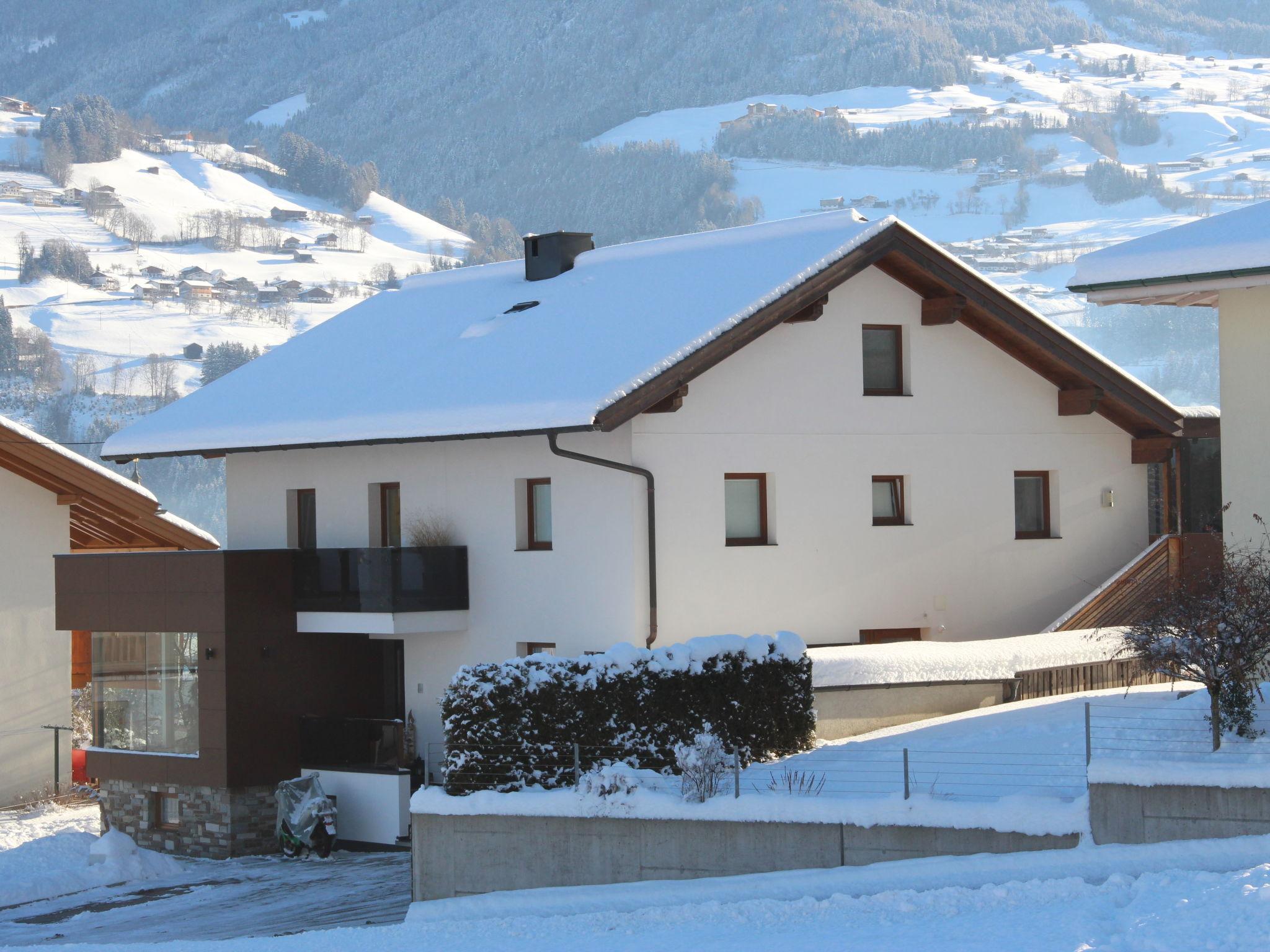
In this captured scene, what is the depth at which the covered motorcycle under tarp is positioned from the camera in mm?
24141

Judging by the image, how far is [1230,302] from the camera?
17.4 metres

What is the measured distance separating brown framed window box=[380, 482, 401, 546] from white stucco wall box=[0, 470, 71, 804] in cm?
798

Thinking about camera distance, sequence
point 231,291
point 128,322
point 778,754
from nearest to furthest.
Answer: point 778,754, point 128,322, point 231,291

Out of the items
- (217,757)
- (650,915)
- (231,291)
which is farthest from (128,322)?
(650,915)

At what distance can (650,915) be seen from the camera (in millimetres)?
15578

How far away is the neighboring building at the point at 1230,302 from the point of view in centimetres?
1694

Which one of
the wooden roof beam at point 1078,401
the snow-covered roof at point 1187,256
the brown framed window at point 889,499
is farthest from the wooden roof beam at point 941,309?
the snow-covered roof at point 1187,256

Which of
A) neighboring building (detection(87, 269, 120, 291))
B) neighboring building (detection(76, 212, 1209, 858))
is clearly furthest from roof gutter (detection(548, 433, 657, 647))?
neighboring building (detection(87, 269, 120, 291))

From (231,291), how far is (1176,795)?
7253 inches

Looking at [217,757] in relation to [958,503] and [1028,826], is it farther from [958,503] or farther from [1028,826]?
[1028,826]

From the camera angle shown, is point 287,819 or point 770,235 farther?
point 770,235

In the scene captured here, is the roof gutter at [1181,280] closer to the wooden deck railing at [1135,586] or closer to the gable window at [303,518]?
the wooden deck railing at [1135,586]

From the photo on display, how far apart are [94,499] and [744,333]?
14541 millimetres

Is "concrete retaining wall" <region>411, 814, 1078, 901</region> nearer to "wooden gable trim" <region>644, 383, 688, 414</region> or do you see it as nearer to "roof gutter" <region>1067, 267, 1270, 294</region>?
"roof gutter" <region>1067, 267, 1270, 294</region>
